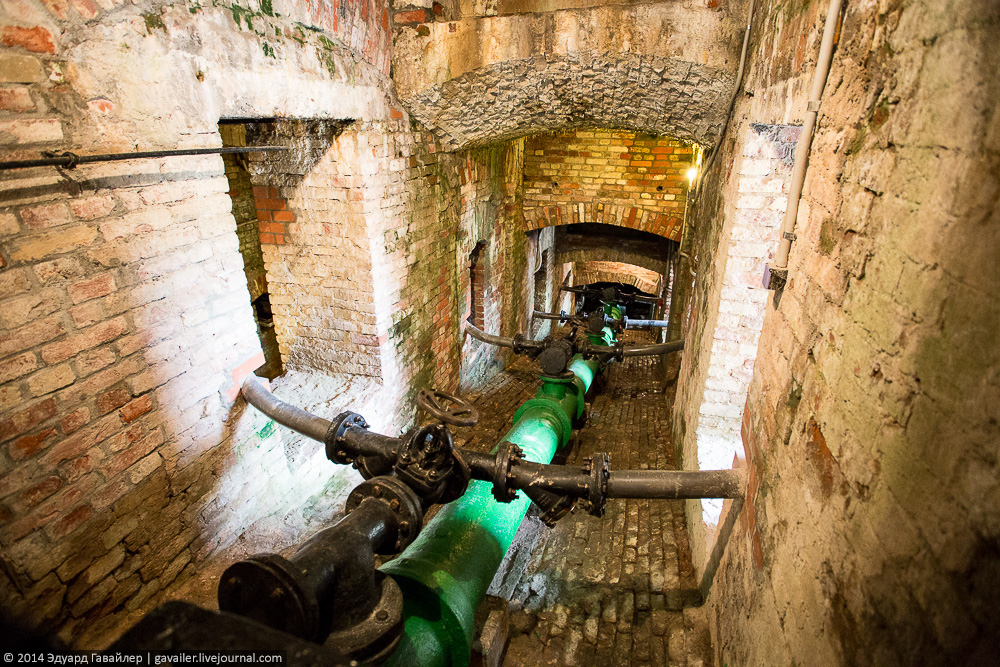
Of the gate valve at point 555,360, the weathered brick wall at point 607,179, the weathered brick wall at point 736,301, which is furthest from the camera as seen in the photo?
the weathered brick wall at point 607,179

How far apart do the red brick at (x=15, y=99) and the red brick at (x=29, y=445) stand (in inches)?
40.9

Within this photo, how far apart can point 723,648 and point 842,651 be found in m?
1.08

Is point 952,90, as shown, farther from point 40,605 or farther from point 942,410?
point 40,605

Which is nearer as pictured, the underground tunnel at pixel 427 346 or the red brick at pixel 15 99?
the underground tunnel at pixel 427 346

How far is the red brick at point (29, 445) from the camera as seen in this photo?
60.3 inches

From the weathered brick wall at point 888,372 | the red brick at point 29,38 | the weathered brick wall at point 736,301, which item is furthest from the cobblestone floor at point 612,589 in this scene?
the red brick at point 29,38

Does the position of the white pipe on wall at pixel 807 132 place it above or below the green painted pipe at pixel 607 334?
above

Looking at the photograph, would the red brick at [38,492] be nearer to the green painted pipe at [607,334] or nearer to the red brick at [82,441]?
the red brick at [82,441]

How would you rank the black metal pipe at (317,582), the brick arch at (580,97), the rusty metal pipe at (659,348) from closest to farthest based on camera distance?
the black metal pipe at (317,582)
the brick arch at (580,97)
the rusty metal pipe at (659,348)

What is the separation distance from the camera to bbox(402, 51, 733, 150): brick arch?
2.85 m

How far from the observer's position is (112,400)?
1807 mm

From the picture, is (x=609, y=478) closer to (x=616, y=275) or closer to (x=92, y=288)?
(x=92, y=288)

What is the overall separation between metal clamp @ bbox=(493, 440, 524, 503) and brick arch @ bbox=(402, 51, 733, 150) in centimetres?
241

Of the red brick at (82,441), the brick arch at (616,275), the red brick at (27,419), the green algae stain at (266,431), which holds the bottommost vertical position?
the brick arch at (616,275)
